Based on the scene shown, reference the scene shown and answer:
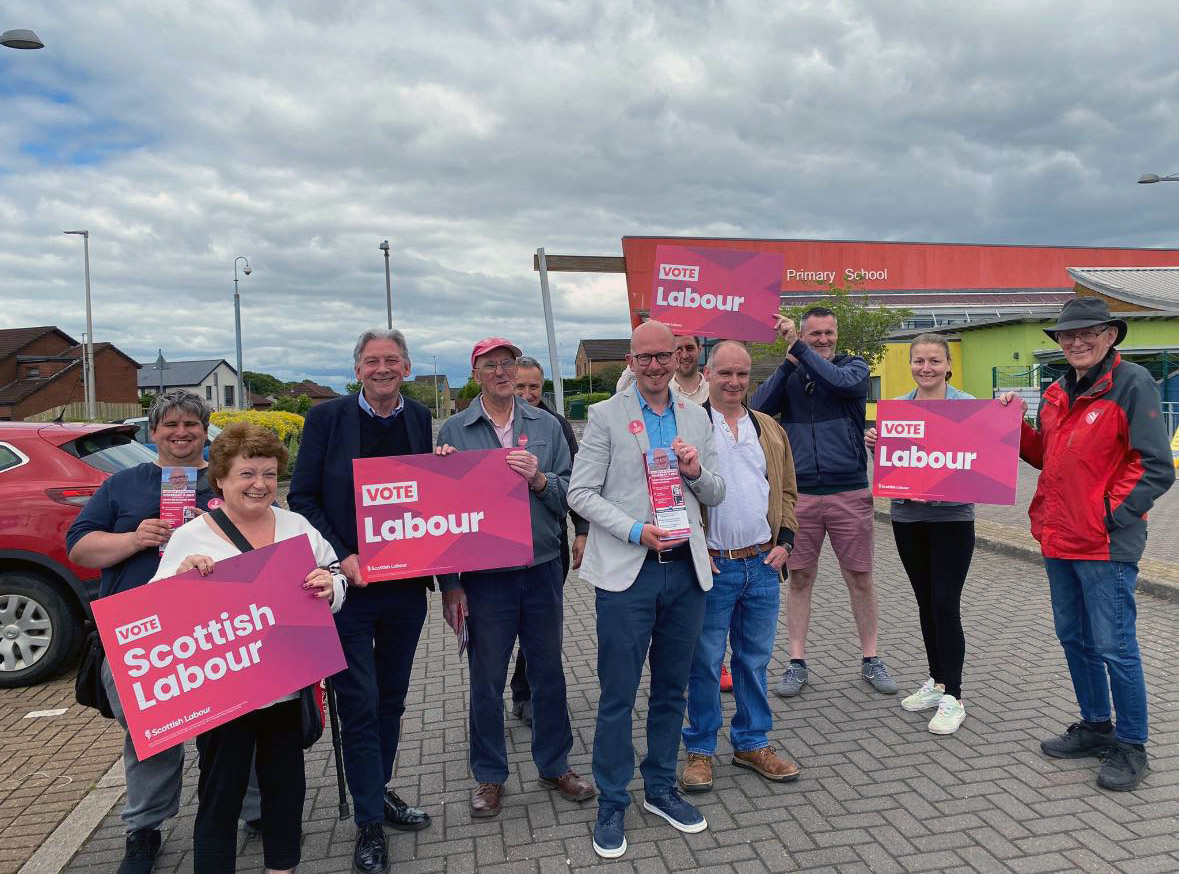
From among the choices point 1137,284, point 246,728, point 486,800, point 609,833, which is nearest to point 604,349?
point 1137,284

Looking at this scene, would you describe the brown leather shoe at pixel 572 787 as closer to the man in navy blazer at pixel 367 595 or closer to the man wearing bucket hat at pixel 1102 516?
the man in navy blazer at pixel 367 595

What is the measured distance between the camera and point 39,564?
18.9ft

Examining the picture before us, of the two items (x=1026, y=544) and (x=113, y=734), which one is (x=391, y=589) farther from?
(x=1026, y=544)

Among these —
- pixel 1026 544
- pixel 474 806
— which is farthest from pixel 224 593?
pixel 1026 544

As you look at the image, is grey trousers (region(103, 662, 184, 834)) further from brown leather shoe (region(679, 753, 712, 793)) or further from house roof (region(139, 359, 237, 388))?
house roof (region(139, 359, 237, 388))

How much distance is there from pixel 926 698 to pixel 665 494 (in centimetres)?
249

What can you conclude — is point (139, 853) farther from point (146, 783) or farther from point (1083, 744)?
point (1083, 744)

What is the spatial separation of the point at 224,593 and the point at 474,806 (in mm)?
1585

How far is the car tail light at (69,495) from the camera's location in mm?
5805

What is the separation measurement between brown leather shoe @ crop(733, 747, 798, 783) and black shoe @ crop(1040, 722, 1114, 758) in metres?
1.30

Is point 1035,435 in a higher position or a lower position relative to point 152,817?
higher

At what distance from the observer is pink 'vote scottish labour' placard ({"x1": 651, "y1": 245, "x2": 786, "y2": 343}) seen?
538cm

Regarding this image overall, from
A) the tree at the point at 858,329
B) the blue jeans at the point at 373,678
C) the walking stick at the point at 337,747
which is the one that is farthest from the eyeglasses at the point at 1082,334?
the tree at the point at 858,329

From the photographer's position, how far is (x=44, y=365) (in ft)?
198
